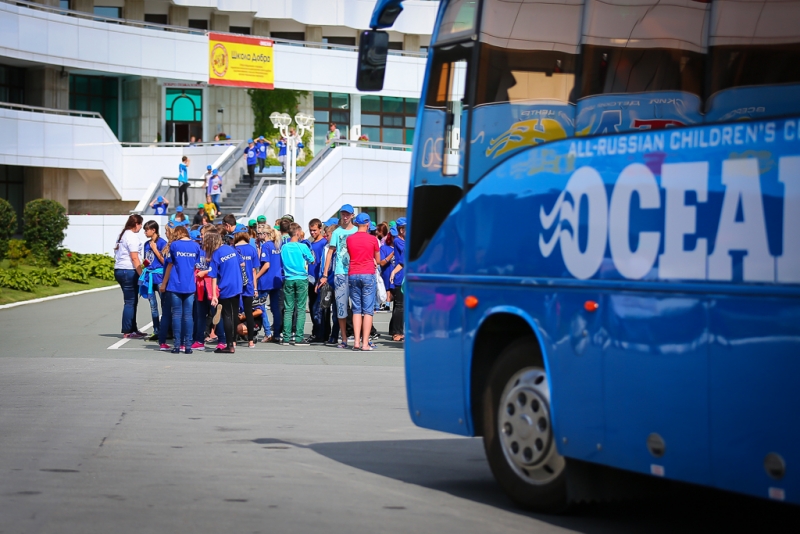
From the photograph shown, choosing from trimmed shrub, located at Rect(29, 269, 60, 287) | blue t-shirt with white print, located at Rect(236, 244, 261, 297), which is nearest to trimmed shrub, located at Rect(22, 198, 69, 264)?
trimmed shrub, located at Rect(29, 269, 60, 287)

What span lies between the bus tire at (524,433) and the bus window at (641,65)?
144cm

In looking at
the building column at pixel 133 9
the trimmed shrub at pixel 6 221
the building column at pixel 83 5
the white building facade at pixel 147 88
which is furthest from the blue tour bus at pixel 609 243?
the building column at pixel 133 9

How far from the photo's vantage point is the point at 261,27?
6106 centimetres

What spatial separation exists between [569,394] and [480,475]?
6.55 ft

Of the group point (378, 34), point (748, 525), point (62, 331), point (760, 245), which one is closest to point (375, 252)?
point (62, 331)

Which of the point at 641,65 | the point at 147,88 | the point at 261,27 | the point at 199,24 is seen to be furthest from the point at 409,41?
the point at 641,65

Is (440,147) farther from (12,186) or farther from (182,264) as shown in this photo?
(12,186)

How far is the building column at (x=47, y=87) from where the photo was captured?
52844 millimetres

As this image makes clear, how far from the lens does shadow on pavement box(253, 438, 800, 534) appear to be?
22.6 feet

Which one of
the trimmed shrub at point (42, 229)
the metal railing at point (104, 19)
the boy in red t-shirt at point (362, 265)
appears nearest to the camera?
the boy in red t-shirt at point (362, 265)

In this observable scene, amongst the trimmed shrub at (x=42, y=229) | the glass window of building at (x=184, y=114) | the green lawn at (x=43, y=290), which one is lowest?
the green lawn at (x=43, y=290)

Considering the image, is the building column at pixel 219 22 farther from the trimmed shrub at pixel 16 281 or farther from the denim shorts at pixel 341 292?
the denim shorts at pixel 341 292

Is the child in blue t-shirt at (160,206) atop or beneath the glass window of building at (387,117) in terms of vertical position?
beneath

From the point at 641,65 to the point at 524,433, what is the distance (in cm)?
223
